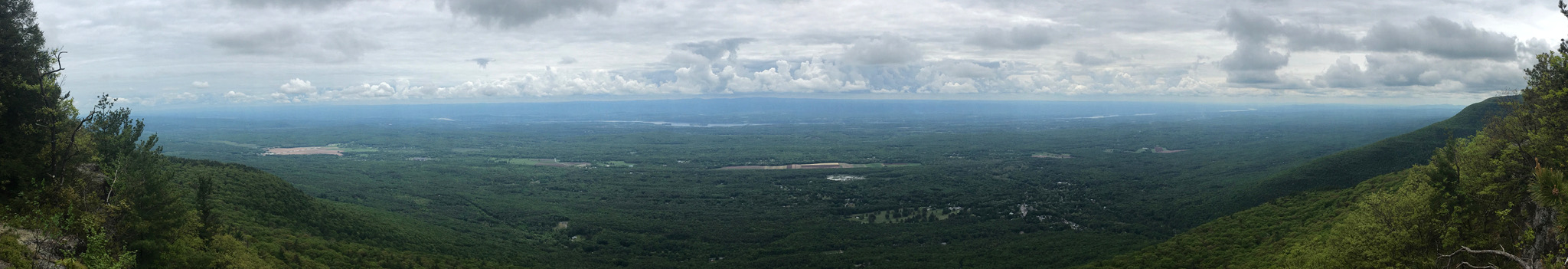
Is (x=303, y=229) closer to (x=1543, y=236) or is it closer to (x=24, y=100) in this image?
(x=24, y=100)

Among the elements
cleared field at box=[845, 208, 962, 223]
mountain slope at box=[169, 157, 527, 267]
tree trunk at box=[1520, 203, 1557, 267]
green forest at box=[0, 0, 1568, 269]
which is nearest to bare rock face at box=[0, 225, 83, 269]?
green forest at box=[0, 0, 1568, 269]

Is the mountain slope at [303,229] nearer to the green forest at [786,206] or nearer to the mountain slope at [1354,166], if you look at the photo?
the green forest at [786,206]

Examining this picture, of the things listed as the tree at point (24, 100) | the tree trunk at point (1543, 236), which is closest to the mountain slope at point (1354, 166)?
the tree trunk at point (1543, 236)

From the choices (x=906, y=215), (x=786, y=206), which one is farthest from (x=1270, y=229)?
(x=786, y=206)

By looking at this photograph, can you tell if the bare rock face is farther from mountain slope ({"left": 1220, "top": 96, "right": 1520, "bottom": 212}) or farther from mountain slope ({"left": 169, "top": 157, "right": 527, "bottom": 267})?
mountain slope ({"left": 1220, "top": 96, "right": 1520, "bottom": 212})

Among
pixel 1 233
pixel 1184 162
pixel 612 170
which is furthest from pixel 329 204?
pixel 1184 162

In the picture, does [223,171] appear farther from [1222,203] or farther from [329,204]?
[1222,203]
